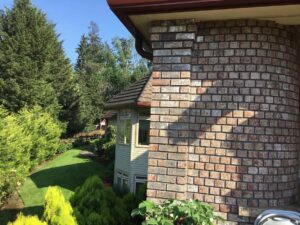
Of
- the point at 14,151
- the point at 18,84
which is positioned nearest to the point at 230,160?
the point at 14,151

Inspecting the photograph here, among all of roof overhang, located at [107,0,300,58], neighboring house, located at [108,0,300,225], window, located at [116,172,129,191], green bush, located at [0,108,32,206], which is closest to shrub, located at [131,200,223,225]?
neighboring house, located at [108,0,300,225]

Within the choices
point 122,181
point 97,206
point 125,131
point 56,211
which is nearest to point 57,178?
point 122,181

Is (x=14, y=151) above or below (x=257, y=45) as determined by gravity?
below

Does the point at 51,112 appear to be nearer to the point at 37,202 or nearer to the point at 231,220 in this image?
the point at 37,202

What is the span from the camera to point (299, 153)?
4.89m

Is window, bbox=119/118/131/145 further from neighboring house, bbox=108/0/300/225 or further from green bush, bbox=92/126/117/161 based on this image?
neighboring house, bbox=108/0/300/225

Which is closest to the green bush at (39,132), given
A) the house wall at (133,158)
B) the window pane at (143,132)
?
the house wall at (133,158)

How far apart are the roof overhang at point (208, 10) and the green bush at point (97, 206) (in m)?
2.92

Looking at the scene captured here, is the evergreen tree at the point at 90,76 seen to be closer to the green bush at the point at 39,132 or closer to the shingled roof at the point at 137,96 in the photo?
the green bush at the point at 39,132

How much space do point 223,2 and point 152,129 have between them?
1676mm

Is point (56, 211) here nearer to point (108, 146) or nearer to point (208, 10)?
point (208, 10)

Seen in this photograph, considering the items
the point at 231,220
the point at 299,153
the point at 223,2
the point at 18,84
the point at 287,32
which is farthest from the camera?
the point at 18,84

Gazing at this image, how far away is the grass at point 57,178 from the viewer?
15.9m

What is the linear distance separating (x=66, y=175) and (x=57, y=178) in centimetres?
64
